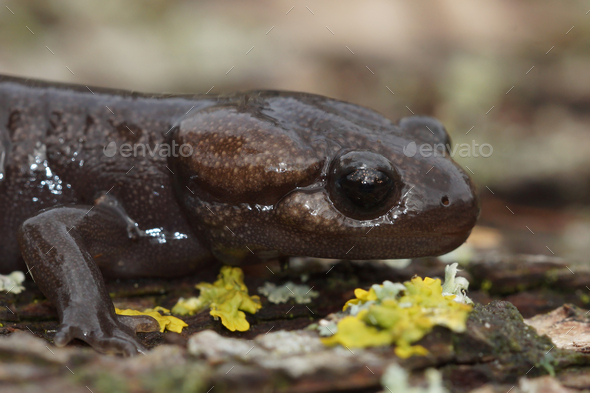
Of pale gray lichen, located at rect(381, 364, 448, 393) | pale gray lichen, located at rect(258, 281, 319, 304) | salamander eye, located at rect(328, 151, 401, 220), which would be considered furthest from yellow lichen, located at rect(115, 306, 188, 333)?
pale gray lichen, located at rect(381, 364, 448, 393)

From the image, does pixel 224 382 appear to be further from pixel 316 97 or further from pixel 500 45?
pixel 500 45

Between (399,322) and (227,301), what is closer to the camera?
(399,322)

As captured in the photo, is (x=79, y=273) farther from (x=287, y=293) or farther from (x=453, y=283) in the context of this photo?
(x=453, y=283)

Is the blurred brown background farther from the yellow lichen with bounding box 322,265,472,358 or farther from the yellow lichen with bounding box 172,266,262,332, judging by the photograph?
the yellow lichen with bounding box 322,265,472,358

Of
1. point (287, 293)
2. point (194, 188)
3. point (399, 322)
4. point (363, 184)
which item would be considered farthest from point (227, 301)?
point (399, 322)

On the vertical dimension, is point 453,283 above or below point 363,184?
below

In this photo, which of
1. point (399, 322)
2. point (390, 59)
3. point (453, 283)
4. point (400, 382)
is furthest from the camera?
point (390, 59)

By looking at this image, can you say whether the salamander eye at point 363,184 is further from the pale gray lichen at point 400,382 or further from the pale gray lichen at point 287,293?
the pale gray lichen at point 400,382

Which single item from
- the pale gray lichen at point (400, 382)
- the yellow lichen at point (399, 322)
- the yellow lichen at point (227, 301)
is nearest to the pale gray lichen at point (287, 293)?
the yellow lichen at point (227, 301)
